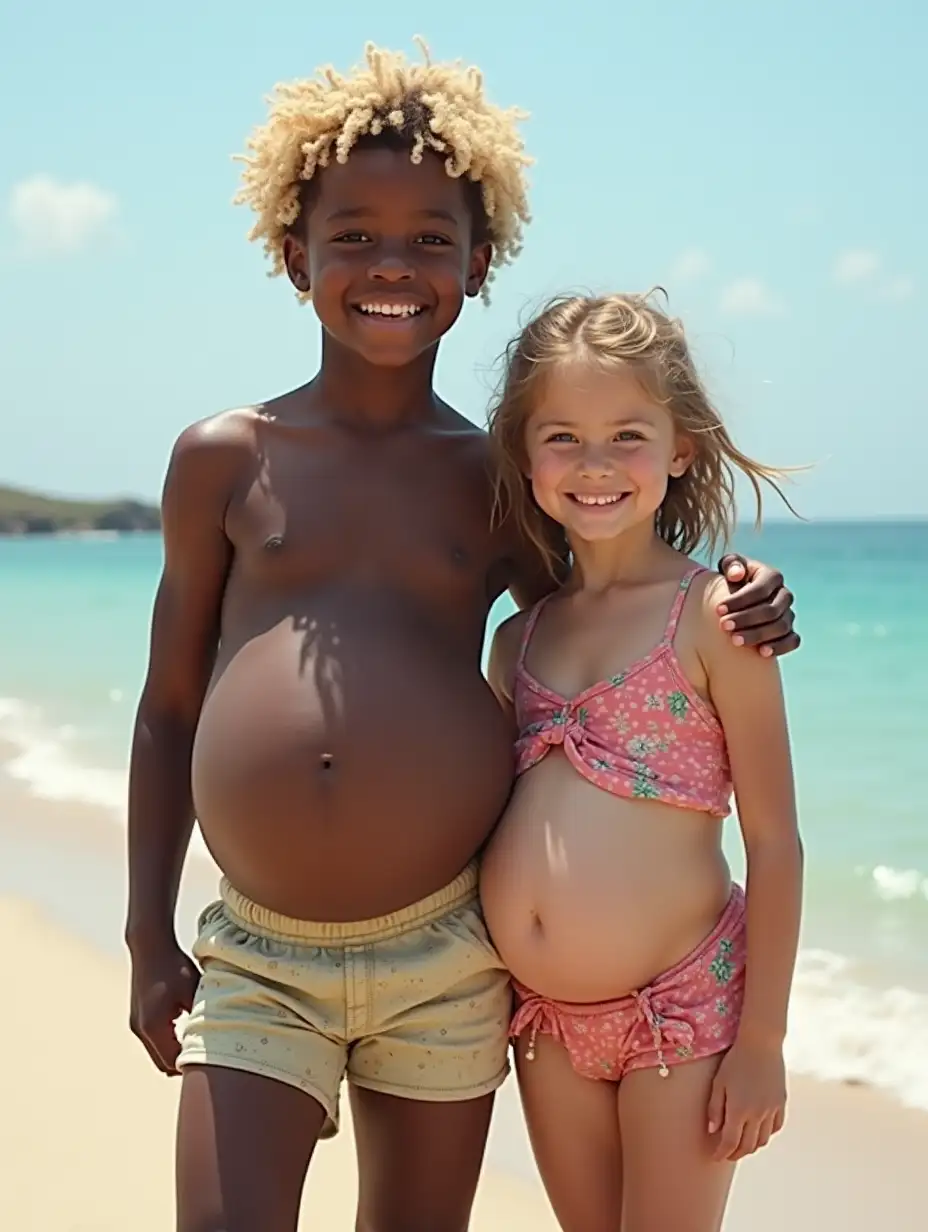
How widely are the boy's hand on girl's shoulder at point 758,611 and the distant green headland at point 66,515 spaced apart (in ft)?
209

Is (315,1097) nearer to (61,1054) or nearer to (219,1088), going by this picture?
(219,1088)

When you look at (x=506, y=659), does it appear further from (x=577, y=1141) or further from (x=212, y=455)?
(x=577, y=1141)

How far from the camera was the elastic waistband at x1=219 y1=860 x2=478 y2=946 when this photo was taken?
2.36m

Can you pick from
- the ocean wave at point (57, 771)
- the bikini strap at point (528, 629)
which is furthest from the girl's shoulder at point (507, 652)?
the ocean wave at point (57, 771)

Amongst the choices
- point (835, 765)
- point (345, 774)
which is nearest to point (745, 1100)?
point (345, 774)

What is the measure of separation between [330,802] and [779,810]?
2.18 feet

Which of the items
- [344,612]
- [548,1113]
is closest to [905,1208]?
[548,1113]

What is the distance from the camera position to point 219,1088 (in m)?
2.25

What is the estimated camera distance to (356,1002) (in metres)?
2.34

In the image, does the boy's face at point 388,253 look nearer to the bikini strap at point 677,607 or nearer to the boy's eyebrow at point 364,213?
the boy's eyebrow at point 364,213

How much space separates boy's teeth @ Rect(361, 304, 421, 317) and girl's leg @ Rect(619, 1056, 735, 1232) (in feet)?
3.99

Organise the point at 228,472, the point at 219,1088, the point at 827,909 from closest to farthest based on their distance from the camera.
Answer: the point at 219,1088
the point at 228,472
the point at 827,909

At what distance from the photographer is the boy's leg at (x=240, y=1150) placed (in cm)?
217

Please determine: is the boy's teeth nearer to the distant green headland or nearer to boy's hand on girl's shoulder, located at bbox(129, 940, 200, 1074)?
boy's hand on girl's shoulder, located at bbox(129, 940, 200, 1074)
